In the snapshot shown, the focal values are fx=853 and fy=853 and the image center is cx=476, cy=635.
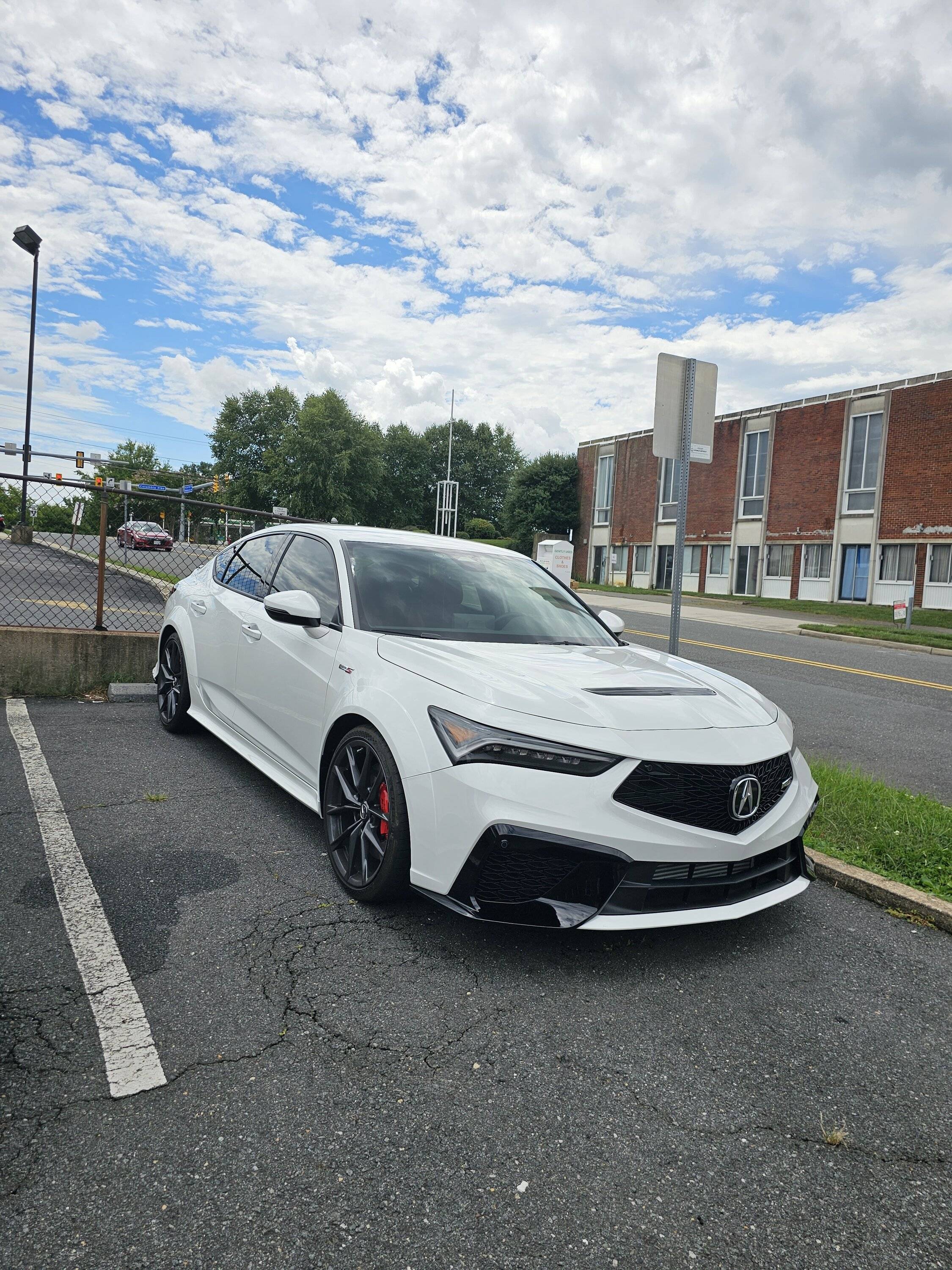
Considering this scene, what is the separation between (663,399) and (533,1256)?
5.75 metres

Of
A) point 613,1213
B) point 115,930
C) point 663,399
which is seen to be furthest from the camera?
point 663,399

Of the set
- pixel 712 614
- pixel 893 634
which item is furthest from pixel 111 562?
pixel 712 614

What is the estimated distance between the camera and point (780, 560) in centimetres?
3731

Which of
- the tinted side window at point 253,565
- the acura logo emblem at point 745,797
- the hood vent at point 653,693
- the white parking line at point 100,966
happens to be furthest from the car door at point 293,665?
the acura logo emblem at point 745,797

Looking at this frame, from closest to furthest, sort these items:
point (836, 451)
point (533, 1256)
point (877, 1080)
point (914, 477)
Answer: point (533, 1256) → point (877, 1080) → point (914, 477) → point (836, 451)

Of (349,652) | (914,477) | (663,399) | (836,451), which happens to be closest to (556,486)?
(836,451)

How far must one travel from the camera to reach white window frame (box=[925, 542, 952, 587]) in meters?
30.5

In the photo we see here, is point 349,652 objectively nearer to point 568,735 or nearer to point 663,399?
point 568,735

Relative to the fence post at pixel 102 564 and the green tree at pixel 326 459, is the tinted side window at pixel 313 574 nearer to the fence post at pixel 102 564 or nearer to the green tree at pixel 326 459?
the fence post at pixel 102 564

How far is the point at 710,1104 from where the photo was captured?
229 centimetres

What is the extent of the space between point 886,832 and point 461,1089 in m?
3.05

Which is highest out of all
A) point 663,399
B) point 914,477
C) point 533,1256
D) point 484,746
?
point 914,477

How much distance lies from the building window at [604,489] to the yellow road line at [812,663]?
3257 centimetres

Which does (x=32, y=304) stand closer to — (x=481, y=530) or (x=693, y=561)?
(x=693, y=561)
